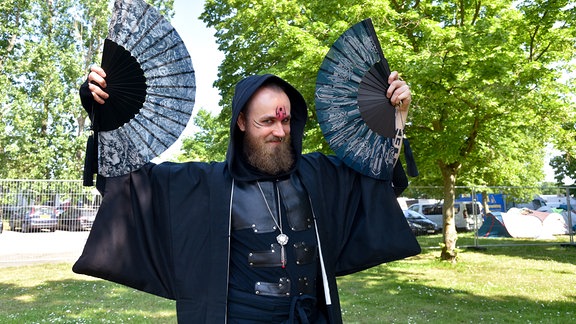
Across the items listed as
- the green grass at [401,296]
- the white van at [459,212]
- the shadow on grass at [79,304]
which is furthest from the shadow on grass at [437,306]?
the white van at [459,212]

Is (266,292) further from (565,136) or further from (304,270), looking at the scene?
(565,136)

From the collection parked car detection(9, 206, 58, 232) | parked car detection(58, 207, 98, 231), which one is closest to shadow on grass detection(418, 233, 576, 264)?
parked car detection(58, 207, 98, 231)

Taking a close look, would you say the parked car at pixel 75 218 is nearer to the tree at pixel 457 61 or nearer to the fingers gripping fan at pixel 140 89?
the tree at pixel 457 61

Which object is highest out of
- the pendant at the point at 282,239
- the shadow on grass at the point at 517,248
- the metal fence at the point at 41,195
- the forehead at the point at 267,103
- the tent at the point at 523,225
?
the forehead at the point at 267,103

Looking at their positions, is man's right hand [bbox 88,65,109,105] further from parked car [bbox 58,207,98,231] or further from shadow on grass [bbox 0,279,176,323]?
parked car [bbox 58,207,98,231]

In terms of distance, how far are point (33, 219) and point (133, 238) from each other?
12.1 meters

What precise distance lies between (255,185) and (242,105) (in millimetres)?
458

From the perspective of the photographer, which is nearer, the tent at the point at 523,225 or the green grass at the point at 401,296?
the green grass at the point at 401,296

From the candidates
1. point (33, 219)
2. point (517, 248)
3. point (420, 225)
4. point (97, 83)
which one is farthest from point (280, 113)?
point (420, 225)

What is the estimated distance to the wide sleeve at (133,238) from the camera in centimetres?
250

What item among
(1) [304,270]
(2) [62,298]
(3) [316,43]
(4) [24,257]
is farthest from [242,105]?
(4) [24,257]

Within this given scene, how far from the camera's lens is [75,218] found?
43.9 ft

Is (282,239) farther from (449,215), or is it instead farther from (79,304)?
(449,215)

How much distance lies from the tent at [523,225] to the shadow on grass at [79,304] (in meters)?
15.8
